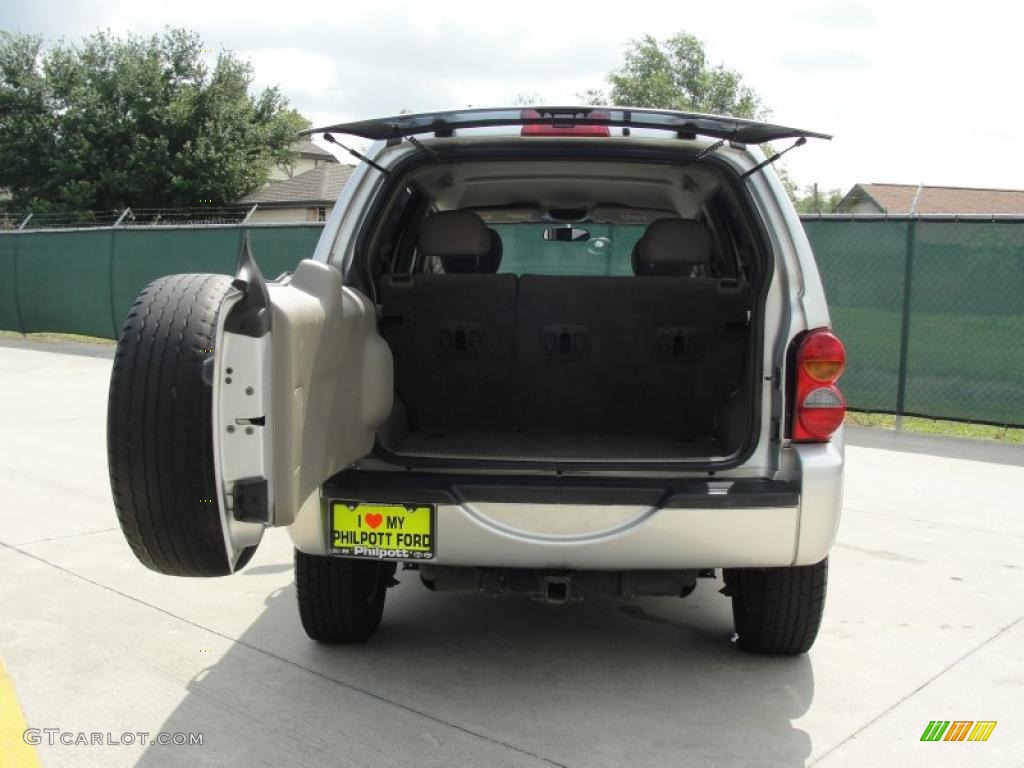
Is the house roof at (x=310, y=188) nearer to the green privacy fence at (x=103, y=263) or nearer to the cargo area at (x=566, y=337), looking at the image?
the green privacy fence at (x=103, y=263)

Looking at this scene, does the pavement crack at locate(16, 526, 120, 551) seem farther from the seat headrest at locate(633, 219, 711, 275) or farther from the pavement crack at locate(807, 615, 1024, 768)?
the pavement crack at locate(807, 615, 1024, 768)

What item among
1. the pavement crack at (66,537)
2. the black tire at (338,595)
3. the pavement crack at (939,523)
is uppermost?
the black tire at (338,595)

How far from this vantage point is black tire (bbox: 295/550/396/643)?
354 centimetres

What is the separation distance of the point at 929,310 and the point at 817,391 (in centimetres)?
658

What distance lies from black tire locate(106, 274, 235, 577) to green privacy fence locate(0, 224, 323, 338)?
10568 mm

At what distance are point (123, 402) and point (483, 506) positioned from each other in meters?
1.13

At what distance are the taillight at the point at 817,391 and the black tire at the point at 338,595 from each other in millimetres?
1580

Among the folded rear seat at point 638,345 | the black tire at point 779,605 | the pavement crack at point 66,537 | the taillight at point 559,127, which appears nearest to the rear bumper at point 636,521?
the black tire at point 779,605

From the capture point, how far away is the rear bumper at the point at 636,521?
3111mm

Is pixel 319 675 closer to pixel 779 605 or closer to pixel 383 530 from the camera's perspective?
pixel 383 530

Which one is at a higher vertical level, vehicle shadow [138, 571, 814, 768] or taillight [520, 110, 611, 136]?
taillight [520, 110, 611, 136]

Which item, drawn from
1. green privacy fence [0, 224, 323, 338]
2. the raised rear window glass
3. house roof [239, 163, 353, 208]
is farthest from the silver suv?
house roof [239, 163, 353, 208]

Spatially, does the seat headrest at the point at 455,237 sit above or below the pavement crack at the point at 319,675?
above

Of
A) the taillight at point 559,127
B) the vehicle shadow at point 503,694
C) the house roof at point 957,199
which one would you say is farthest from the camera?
the house roof at point 957,199
